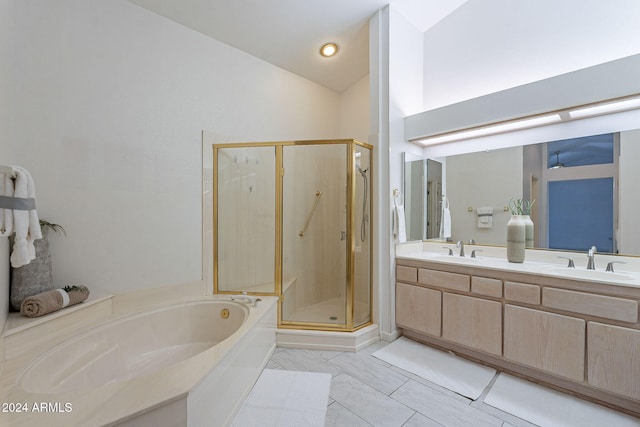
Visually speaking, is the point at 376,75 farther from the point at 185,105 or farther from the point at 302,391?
the point at 302,391

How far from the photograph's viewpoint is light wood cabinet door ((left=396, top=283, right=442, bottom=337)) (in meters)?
2.20

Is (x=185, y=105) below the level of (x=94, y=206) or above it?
above

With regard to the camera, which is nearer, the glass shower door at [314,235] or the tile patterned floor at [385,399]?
the tile patterned floor at [385,399]

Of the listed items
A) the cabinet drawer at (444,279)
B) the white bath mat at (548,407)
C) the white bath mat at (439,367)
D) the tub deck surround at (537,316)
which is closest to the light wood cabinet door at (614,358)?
the tub deck surround at (537,316)

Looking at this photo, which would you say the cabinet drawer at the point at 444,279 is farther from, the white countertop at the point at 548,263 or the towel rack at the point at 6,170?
the towel rack at the point at 6,170

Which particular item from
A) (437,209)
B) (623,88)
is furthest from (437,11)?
(437,209)

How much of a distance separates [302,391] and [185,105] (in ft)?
8.04

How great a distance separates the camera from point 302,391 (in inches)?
67.2

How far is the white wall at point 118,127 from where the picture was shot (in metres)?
1.74

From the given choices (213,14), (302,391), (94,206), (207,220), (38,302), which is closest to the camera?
(38,302)

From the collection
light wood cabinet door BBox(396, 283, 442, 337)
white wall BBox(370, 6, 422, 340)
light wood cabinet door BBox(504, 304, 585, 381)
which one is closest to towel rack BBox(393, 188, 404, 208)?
white wall BBox(370, 6, 422, 340)

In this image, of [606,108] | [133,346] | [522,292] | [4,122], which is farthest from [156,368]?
[606,108]

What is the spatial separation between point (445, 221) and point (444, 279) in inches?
27.7

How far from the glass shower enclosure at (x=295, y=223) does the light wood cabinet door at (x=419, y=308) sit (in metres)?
0.30
